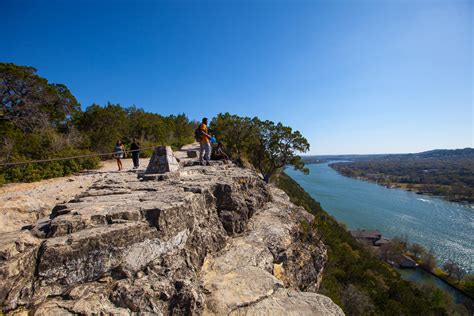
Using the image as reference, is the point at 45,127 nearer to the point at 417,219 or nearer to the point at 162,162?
the point at 162,162

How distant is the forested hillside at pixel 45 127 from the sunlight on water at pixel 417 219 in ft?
172

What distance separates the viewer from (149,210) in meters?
3.72

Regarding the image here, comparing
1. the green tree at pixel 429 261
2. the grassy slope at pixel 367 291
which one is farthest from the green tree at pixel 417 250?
the grassy slope at pixel 367 291

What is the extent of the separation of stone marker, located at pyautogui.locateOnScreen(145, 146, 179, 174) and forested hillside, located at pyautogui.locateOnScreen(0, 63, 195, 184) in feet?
19.4

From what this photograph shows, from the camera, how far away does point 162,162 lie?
6.84 meters

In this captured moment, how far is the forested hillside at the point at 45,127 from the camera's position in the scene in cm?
1008

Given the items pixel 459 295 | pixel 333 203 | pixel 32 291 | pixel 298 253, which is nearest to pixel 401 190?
pixel 333 203

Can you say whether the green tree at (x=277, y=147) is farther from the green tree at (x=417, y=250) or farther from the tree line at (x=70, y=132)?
the green tree at (x=417, y=250)

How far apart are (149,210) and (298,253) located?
5.10m

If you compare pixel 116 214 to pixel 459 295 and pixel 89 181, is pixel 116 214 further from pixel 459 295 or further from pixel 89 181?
pixel 459 295

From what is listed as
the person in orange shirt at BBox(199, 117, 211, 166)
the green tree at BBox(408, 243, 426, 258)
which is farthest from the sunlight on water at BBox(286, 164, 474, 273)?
the person in orange shirt at BBox(199, 117, 211, 166)

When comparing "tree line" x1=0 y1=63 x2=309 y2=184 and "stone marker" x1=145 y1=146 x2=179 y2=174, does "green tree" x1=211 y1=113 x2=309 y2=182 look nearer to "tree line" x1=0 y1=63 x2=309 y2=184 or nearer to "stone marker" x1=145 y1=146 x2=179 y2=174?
"tree line" x1=0 y1=63 x2=309 y2=184

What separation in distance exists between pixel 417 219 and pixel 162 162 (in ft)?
230

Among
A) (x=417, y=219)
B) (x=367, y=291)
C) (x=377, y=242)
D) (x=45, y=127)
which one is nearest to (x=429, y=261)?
(x=377, y=242)
